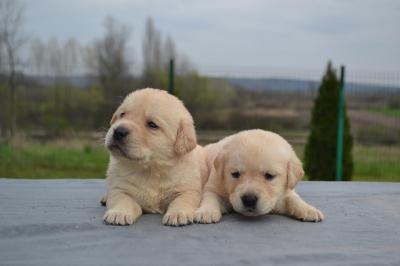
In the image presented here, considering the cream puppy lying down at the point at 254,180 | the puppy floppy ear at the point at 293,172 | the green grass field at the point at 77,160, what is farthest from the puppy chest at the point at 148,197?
the green grass field at the point at 77,160

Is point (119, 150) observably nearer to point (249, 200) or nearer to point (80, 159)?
point (249, 200)

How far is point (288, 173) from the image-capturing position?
3.44 meters

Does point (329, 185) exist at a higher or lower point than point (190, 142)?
lower

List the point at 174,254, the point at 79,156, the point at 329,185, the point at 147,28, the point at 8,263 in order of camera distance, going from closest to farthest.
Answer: the point at 8,263 → the point at 174,254 → the point at 329,185 → the point at 79,156 → the point at 147,28

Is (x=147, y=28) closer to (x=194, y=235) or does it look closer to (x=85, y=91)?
(x=85, y=91)

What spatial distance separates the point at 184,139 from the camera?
3.42 m

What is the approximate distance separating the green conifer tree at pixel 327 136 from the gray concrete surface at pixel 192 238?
5548 mm

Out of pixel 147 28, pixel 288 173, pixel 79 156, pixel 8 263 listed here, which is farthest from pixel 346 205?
pixel 147 28

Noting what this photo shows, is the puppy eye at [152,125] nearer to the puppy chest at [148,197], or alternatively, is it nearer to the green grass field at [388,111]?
the puppy chest at [148,197]

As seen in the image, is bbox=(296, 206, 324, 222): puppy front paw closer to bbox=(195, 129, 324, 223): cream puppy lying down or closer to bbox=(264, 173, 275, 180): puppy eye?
bbox=(195, 129, 324, 223): cream puppy lying down

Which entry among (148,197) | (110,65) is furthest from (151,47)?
(148,197)

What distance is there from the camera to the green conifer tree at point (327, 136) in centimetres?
973

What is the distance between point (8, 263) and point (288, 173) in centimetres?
183

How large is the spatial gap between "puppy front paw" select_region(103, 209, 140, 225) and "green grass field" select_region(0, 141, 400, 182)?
7697 mm
